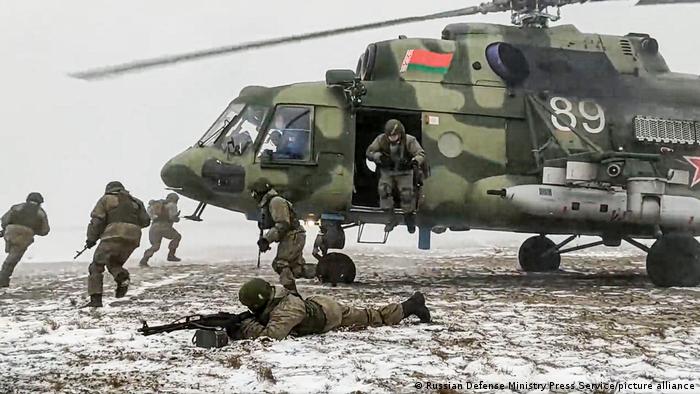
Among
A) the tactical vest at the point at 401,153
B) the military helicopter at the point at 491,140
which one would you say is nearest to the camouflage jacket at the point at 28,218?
the military helicopter at the point at 491,140

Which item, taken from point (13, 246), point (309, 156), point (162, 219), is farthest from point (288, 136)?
point (162, 219)

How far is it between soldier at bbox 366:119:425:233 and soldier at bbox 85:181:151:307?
279 cm

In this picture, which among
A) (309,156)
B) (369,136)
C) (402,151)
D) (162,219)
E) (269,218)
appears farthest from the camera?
(162,219)

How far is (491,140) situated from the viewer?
949 cm

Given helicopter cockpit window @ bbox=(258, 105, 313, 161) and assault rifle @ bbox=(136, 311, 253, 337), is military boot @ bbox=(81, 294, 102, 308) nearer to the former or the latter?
assault rifle @ bbox=(136, 311, 253, 337)

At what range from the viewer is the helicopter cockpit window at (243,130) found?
9055 millimetres

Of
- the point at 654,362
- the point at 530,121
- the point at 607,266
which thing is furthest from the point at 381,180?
the point at 607,266

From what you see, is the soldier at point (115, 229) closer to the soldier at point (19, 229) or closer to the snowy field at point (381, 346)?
the snowy field at point (381, 346)

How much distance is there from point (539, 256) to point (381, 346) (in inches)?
308

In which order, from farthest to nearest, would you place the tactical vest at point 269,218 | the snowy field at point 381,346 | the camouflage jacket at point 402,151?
the camouflage jacket at point 402,151 < the tactical vest at point 269,218 < the snowy field at point 381,346

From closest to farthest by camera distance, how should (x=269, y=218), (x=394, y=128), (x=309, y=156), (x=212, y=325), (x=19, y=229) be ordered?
(x=212, y=325) → (x=269, y=218) → (x=394, y=128) → (x=309, y=156) → (x=19, y=229)

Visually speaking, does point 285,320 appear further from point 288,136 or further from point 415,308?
point 288,136

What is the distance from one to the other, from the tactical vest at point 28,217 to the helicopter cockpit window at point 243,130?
323cm

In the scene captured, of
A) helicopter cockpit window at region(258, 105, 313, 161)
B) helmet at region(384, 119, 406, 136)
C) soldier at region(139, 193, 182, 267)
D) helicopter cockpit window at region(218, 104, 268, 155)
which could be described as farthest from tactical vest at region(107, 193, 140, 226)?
soldier at region(139, 193, 182, 267)
